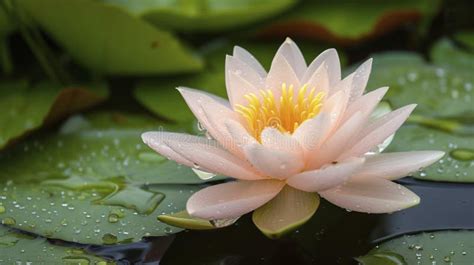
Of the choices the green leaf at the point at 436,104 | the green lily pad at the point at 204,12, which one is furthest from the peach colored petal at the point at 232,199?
the green lily pad at the point at 204,12

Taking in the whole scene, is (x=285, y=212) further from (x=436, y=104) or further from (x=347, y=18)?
(x=347, y=18)

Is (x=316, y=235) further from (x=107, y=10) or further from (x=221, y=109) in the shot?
(x=107, y=10)

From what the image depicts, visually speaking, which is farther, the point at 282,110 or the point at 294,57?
the point at 294,57

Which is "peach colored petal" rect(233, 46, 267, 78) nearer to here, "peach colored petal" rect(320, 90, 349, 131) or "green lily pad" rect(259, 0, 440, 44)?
"peach colored petal" rect(320, 90, 349, 131)

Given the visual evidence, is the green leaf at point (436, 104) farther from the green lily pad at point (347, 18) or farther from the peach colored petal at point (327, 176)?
the peach colored petal at point (327, 176)

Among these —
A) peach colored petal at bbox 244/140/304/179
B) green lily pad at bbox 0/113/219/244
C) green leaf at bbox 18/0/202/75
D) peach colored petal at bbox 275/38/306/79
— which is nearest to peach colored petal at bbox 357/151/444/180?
peach colored petal at bbox 244/140/304/179

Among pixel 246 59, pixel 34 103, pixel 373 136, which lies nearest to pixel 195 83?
pixel 34 103

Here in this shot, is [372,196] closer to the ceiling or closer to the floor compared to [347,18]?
closer to the floor
